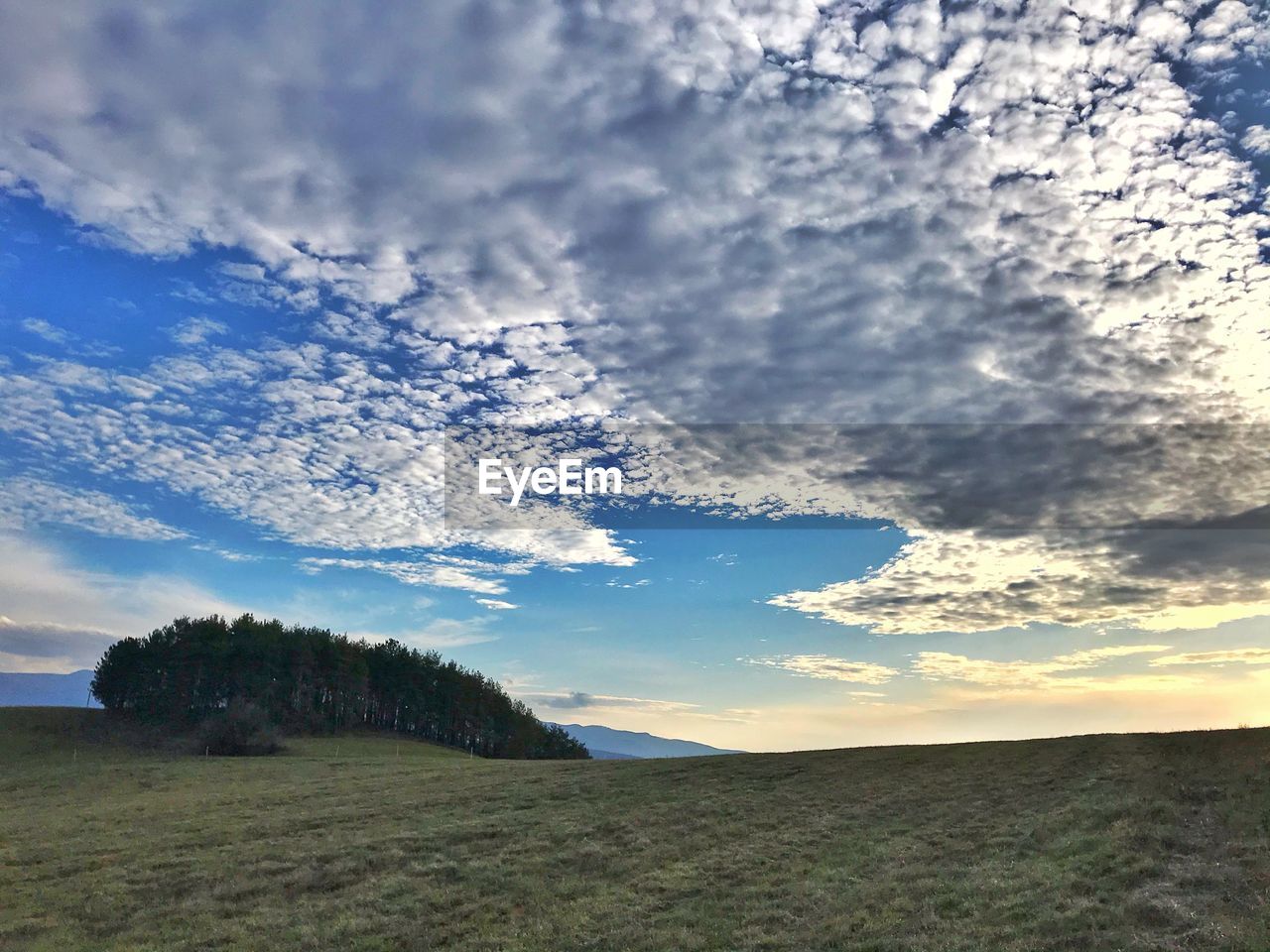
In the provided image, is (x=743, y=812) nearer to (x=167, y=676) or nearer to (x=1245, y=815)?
(x=1245, y=815)

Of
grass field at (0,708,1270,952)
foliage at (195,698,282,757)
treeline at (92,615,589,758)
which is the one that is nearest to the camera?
grass field at (0,708,1270,952)

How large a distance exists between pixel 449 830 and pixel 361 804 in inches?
417

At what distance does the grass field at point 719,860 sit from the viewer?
1898 centimetres

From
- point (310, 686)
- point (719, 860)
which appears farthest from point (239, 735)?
point (719, 860)

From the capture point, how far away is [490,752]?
13425cm

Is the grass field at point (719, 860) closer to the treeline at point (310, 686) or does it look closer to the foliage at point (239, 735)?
the foliage at point (239, 735)

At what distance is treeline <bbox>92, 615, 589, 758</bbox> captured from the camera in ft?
374

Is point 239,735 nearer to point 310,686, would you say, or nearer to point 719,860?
point 310,686

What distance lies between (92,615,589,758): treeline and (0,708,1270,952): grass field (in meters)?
74.3

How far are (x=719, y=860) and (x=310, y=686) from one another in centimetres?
11161

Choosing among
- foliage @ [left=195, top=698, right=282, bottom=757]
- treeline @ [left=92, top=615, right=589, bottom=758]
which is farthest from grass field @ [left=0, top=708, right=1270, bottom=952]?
treeline @ [left=92, top=615, right=589, bottom=758]

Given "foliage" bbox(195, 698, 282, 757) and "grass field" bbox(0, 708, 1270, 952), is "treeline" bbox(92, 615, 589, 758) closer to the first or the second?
"foliage" bbox(195, 698, 282, 757)

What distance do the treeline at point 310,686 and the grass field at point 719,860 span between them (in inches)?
2923

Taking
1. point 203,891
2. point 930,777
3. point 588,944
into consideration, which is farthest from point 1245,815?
point 203,891
